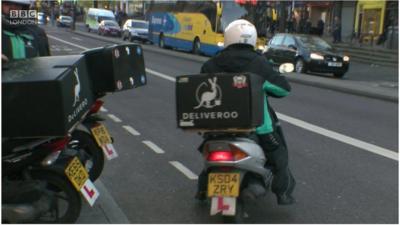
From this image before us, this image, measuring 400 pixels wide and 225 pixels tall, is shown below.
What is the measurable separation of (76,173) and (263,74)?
1555 mm

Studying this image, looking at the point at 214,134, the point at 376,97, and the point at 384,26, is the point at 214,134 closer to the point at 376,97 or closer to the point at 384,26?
the point at 376,97

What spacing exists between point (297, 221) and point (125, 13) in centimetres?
4548

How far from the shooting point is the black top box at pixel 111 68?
4766 mm

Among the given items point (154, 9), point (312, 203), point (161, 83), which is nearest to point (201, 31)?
point (154, 9)

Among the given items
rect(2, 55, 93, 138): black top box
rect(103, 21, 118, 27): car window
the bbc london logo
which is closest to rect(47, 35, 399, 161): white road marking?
the bbc london logo

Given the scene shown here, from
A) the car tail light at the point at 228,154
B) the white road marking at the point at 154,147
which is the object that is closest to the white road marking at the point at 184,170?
the white road marking at the point at 154,147

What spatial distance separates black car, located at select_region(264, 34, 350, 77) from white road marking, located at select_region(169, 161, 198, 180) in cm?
1379

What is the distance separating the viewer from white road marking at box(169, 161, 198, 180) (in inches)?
237

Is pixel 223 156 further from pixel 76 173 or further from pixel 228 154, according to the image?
pixel 76 173

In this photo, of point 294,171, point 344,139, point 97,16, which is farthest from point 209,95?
point 97,16

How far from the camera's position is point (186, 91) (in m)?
4.21

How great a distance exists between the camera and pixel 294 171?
6.30m

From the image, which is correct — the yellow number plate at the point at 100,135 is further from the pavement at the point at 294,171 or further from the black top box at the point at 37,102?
the black top box at the point at 37,102

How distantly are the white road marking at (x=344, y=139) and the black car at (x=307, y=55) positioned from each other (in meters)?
10.0
